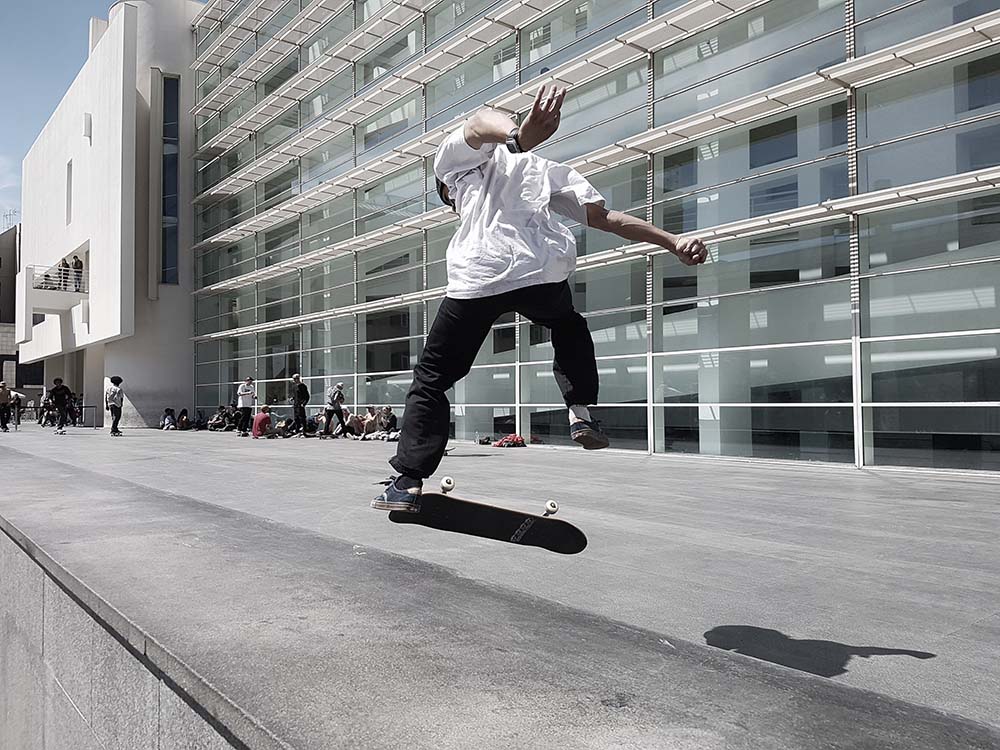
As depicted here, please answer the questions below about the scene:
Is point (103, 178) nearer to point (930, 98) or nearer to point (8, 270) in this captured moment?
point (930, 98)

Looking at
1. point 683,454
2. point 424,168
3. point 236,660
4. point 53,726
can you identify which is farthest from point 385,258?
point 236,660

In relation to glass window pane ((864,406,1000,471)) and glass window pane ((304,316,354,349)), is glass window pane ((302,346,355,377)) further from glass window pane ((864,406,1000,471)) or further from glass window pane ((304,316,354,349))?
glass window pane ((864,406,1000,471))

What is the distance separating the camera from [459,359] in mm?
3316

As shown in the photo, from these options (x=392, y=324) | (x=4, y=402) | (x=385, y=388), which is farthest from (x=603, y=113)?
(x=4, y=402)

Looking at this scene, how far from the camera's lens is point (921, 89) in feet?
42.8

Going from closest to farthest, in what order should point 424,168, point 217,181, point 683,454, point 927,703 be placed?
point 927,703 < point 683,454 < point 424,168 < point 217,181

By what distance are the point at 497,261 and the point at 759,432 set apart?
1291 cm

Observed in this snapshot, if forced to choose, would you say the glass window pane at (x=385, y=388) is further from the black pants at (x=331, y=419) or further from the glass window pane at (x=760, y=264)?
the glass window pane at (x=760, y=264)

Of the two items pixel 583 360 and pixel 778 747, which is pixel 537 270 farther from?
pixel 778 747

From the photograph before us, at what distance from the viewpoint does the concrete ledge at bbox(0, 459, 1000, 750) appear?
2.13m

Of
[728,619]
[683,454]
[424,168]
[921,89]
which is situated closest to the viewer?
[728,619]

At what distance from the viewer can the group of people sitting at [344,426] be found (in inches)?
884

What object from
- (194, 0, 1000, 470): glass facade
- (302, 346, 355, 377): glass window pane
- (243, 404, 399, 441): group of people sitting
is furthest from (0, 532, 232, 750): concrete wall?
(302, 346, 355, 377): glass window pane

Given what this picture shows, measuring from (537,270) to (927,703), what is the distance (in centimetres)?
222
